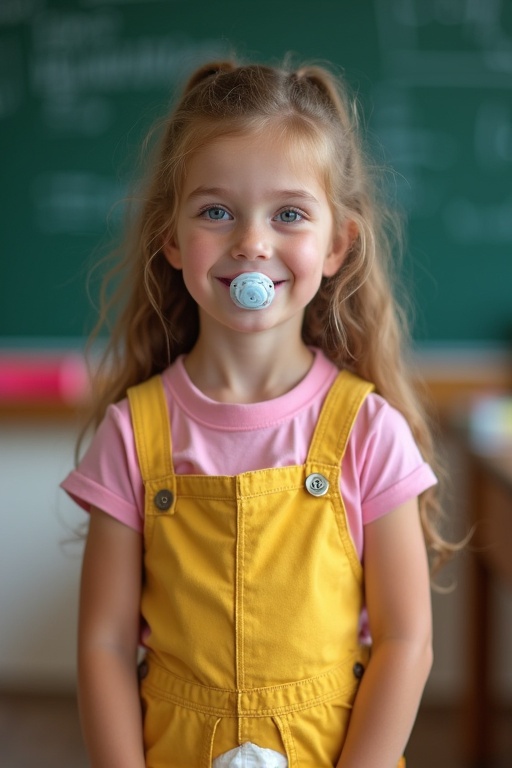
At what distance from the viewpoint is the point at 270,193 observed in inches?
40.0

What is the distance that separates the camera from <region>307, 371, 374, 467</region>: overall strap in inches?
42.1

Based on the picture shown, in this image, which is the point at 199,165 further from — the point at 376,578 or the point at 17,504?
the point at 17,504

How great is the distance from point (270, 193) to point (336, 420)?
267mm

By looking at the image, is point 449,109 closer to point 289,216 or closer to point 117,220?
point 117,220

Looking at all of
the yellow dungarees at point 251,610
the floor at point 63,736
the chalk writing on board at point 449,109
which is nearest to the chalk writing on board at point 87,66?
the chalk writing on board at point 449,109

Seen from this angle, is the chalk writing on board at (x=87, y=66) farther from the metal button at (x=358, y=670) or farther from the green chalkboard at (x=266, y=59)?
the metal button at (x=358, y=670)

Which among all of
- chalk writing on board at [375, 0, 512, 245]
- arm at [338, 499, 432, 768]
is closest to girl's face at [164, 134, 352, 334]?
arm at [338, 499, 432, 768]

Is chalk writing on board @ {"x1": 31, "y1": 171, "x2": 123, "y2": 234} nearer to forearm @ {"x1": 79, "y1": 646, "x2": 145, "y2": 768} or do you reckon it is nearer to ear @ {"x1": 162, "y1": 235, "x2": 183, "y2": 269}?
ear @ {"x1": 162, "y1": 235, "x2": 183, "y2": 269}

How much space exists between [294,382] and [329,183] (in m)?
0.24

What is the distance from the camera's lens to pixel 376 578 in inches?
42.1

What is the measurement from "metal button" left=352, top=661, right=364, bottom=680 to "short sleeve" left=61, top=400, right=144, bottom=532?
0.29 metres

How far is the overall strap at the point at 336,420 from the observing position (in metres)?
1.07

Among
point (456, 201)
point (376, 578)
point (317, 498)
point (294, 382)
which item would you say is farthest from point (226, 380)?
point (456, 201)

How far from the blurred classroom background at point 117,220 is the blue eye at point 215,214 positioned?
1573 mm
